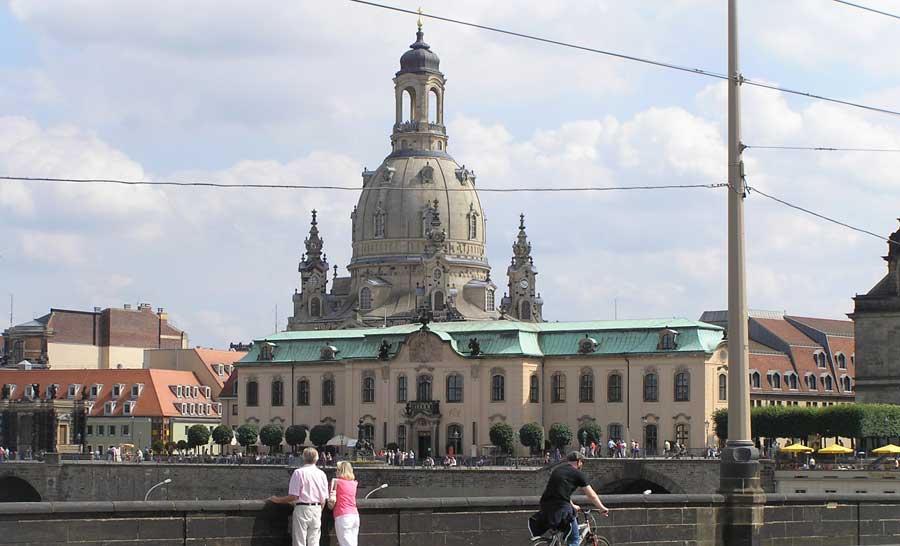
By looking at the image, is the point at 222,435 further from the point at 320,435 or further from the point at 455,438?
the point at 455,438

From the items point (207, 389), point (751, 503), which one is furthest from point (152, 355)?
point (751, 503)

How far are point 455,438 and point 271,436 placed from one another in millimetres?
11269

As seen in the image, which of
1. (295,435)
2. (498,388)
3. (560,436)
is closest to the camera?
(560,436)

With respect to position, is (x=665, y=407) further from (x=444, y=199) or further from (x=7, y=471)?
(x=444, y=199)

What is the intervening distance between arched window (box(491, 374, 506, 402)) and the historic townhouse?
54mm

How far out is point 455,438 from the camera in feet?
318

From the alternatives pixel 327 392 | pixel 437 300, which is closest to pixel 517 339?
pixel 327 392

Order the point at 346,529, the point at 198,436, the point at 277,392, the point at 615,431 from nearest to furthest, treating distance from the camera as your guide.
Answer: the point at 346,529, the point at 615,431, the point at 277,392, the point at 198,436

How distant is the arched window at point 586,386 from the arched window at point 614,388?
116 centimetres

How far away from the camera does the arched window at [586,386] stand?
9425 cm

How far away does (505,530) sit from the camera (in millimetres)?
25109

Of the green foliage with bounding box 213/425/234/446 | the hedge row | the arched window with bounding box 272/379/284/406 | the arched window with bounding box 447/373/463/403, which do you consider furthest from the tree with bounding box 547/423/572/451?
the green foliage with bounding box 213/425/234/446

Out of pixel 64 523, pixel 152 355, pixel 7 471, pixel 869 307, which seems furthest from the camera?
pixel 152 355

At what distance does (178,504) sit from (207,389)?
4177 inches
